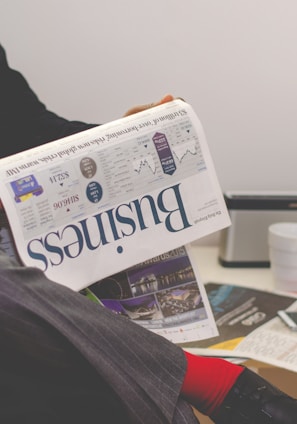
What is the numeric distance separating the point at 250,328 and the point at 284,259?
197 mm

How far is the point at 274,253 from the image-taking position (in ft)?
3.54

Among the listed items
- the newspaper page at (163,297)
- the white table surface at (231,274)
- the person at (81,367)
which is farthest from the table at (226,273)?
the person at (81,367)

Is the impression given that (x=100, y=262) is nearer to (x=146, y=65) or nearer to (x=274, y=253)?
(x=274, y=253)

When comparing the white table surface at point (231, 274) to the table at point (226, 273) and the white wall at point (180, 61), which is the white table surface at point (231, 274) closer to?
the table at point (226, 273)

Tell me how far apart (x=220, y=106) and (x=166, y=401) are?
78cm

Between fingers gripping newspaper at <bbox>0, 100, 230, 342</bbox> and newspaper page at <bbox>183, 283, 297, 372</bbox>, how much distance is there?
0.04 metres

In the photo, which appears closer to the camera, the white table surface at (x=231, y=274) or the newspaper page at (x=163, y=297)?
the newspaper page at (x=163, y=297)

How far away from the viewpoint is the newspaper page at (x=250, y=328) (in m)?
0.83

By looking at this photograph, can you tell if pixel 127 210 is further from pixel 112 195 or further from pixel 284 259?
pixel 284 259

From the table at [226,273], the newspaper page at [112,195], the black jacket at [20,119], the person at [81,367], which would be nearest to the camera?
the person at [81,367]

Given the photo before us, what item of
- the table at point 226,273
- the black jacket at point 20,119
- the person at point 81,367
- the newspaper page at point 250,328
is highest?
the black jacket at point 20,119

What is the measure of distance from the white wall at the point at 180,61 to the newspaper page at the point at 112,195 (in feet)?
1.33

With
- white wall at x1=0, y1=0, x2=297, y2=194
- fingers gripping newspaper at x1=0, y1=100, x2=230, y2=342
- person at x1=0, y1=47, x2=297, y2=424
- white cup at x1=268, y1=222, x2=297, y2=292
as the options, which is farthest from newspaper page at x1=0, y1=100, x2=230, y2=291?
white wall at x1=0, y1=0, x2=297, y2=194

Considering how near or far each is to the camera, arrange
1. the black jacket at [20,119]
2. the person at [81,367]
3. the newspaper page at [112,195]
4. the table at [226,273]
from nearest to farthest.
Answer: the person at [81,367], the newspaper page at [112,195], the black jacket at [20,119], the table at [226,273]
